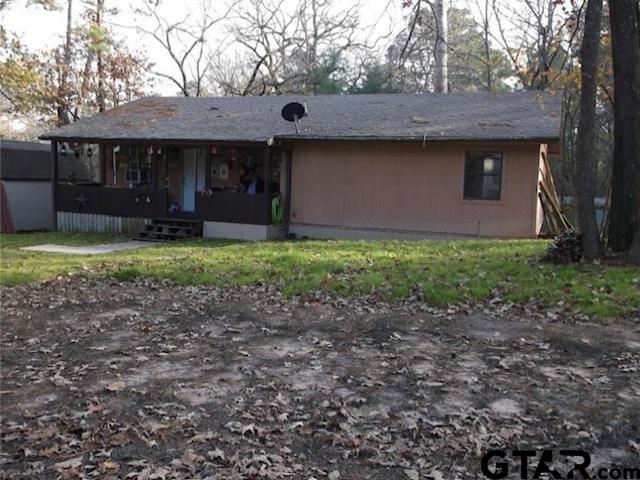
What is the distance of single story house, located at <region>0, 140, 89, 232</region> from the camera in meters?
20.7

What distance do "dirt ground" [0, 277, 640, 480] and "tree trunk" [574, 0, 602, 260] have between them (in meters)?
2.63

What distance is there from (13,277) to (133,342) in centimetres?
453

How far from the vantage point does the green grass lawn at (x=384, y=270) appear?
8.12 m

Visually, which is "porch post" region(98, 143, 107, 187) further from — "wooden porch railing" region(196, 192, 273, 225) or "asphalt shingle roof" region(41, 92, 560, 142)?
"wooden porch railing" region(196, 192, 273, 225)

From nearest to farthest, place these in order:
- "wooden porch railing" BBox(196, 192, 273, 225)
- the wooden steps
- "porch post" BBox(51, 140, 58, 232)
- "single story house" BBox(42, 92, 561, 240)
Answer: "single story house" BBox(42, 92, 561, 240)
"wooden porch railing" BBox(196, 192, 273, 225)
the wooden steps
"porch post" BBox(51, 140, 58, 232)

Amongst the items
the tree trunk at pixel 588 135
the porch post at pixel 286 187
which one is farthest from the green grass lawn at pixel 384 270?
the porch post at pixel 286 187

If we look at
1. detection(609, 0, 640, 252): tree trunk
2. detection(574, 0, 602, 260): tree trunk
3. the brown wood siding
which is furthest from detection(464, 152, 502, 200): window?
detection(574, 0, 602, 260): tree trunk

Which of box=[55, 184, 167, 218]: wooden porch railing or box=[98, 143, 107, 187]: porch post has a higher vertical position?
box=[98, 143, 107, 187]: porch post

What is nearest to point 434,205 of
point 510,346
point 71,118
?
point 510,346

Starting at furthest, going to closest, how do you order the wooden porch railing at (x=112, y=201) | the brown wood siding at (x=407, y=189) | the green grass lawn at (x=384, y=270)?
1. the wooden porch railing at (x=112, y=201)
2. the brown wood siding at (x=407, y=189)
3. the green grass lawn at (x=384, y=270)

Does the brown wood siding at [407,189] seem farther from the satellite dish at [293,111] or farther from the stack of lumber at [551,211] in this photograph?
the stack of lumber at [551,211]

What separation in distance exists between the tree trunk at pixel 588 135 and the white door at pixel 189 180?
1239 centimetres

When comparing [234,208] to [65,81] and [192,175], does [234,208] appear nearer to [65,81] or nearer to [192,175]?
[192,175]

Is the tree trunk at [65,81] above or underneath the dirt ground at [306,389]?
above
